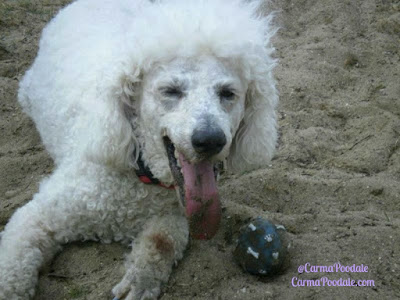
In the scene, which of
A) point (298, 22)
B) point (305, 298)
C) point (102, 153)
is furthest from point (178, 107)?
point (298, 22)

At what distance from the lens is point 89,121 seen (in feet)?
9.25

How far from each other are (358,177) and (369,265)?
2.87ft

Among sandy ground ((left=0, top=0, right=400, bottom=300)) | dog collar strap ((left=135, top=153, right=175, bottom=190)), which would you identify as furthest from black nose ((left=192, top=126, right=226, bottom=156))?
sandy ground ((left=0, top=0, right=400, bottom=300))

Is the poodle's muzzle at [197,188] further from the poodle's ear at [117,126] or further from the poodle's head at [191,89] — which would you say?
the poodle's ear at [117,126]

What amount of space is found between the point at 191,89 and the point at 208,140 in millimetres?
330

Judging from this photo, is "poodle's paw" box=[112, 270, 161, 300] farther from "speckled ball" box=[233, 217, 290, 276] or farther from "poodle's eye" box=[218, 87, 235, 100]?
"poodle's eye" box=[218, 87, 235, 100]

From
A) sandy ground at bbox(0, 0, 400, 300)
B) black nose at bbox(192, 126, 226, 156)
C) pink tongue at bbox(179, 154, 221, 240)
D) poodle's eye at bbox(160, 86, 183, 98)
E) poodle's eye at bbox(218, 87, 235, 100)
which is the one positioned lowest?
sandy ground at bbox(0, 0, 400, 300)

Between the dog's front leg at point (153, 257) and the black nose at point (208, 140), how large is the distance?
648 mm

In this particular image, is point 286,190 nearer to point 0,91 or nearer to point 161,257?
point 161,257

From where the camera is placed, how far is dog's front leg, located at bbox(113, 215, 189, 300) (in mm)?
2598

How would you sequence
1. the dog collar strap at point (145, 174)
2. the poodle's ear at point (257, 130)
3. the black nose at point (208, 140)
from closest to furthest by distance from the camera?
the black nose at point (208, 140) < the dog collar strap at point (145, 174) < the poodle's ear at point (257, 130)

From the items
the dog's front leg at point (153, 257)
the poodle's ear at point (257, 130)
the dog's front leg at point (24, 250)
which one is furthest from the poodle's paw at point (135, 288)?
the poodle's ear at point (257, 130)

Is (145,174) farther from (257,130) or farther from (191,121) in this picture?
(257,130)

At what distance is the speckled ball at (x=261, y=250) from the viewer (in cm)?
263
